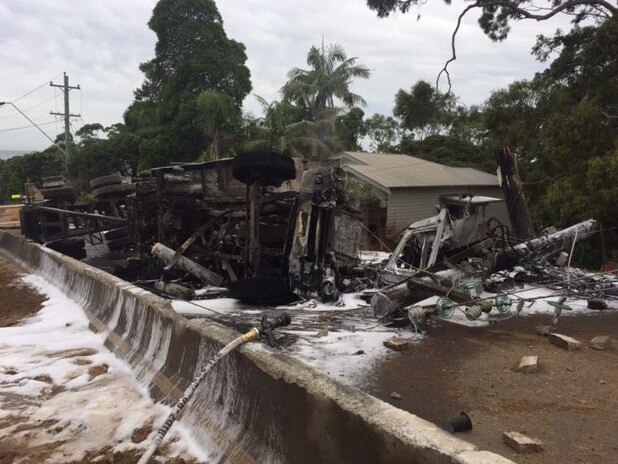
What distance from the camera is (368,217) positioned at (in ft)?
78.0

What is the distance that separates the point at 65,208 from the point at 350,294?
10.5m

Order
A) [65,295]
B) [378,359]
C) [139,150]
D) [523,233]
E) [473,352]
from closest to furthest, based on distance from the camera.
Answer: [378,359] < [473,352] < [65,295] < [523,233] < [139,150]

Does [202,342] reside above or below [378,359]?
above

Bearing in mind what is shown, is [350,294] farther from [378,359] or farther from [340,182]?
[378,359]

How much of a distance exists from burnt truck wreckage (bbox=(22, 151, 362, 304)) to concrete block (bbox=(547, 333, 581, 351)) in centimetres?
354

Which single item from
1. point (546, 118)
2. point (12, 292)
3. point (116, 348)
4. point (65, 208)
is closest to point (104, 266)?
point (65, 208)

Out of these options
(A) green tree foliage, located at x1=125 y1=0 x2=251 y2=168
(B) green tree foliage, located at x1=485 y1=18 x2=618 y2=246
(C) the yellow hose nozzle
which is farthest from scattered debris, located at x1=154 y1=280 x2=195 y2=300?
(A) green tree foliage, located at x1=125 y1=0 x2=251 y2=168

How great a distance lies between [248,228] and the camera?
10.2 m

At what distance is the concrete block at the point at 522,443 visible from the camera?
13.0ft

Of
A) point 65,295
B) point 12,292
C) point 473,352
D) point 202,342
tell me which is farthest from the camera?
point 12,292

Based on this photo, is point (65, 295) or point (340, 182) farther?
point (340, 182)

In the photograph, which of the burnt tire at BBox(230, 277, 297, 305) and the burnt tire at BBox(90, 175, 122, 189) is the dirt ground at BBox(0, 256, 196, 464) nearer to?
the burnt tire at BBox(230, 277, 297, 305)

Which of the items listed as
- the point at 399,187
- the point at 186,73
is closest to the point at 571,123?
the point at 399,187

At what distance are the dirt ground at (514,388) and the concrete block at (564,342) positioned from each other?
0.25 feet
